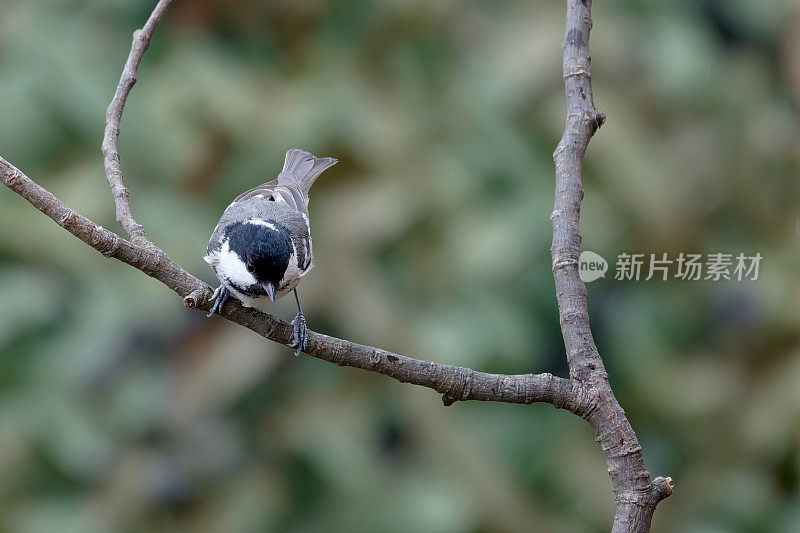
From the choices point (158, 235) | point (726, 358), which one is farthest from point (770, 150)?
point (158, 235)

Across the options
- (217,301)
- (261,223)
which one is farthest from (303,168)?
(217,301)

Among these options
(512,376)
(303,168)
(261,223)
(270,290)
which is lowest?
(512,376)

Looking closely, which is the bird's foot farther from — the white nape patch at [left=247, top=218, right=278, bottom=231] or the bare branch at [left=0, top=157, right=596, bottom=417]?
the white nape patch at [left=247, top=218, right=278, bottom=231]

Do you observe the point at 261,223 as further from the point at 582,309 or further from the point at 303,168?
the point at 582,309

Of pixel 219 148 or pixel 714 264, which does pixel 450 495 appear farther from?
pixel 219 148

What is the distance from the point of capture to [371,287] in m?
1.82

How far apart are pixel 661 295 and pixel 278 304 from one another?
92 cm

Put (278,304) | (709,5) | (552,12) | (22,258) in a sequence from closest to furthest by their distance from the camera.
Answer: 1. (278,304)
2. (22,258)
3. (552,12)
4. (709,5)

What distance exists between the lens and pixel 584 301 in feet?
2.35

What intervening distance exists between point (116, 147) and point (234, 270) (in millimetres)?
178

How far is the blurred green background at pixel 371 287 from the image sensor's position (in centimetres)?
180

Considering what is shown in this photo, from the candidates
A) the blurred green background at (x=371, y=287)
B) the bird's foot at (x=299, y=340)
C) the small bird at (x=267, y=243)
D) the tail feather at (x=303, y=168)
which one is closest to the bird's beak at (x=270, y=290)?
the small bird at (x=267, y=243)

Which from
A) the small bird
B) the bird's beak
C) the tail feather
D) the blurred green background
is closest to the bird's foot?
the small bird

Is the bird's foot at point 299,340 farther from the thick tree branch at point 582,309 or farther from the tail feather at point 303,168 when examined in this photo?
the tail feather at point 303,168
